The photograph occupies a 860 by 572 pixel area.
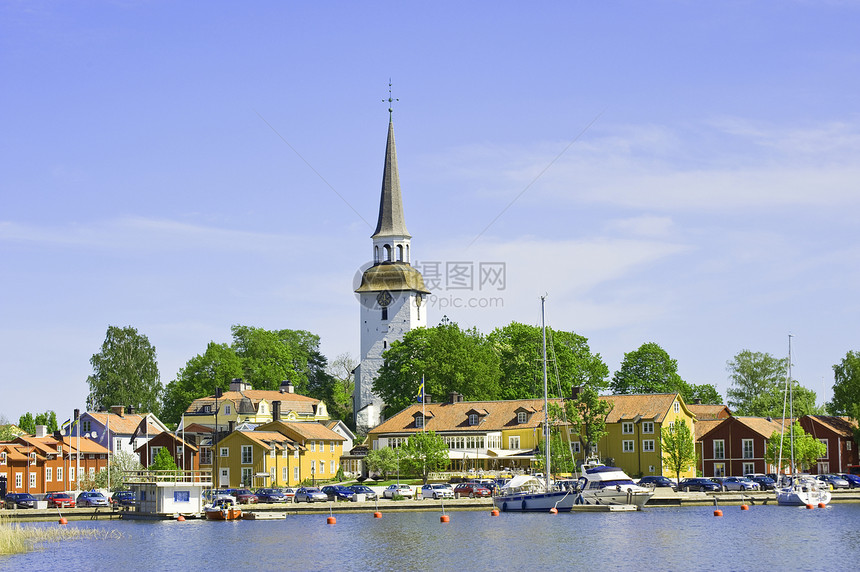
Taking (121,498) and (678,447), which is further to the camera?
(678,447)

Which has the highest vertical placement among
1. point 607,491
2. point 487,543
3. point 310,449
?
point 310,449

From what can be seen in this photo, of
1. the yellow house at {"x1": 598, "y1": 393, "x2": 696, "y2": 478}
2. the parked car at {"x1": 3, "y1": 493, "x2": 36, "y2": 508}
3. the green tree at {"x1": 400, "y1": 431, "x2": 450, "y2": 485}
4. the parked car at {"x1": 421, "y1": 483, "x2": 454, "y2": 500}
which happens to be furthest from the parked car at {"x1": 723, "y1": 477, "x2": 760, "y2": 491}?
the parked car at {"x1": 3, "y1": 493, "x2": 36, "y2": 508}

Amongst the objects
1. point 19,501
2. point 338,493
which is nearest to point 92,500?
point 19,501

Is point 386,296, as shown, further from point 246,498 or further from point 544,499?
point 544,499

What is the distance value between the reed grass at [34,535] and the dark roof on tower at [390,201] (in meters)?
73.4

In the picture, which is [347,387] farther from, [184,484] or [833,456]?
[184,484]

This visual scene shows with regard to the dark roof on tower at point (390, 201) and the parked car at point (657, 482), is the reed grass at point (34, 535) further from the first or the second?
the dark roof on tower at point (390, 201)

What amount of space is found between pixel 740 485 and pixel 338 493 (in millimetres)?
31821

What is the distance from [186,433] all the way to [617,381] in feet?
181

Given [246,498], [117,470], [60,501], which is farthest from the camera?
[117,470]

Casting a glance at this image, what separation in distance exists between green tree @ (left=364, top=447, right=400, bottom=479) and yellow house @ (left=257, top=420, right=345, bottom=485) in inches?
275

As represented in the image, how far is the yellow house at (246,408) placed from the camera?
425ft

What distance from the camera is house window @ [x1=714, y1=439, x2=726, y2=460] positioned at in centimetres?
10662

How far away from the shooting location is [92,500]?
284 feet
